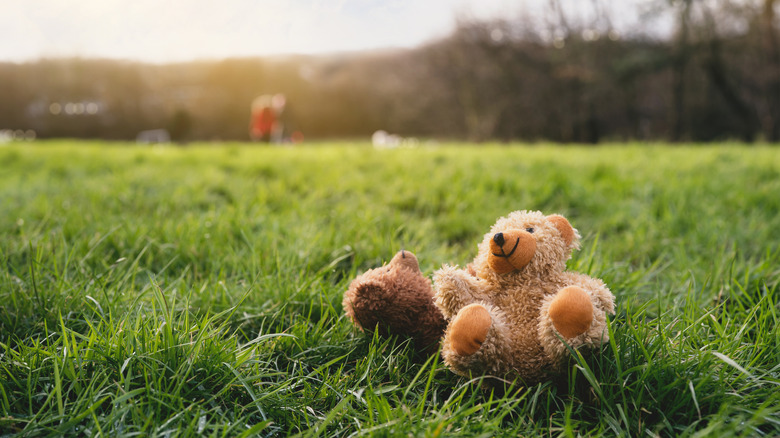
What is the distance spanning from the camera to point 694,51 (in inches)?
466

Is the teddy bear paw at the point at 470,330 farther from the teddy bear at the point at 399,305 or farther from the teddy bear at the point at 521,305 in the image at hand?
the teddy bear at the point at 399,305

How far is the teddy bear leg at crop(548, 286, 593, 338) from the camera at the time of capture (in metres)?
1.03

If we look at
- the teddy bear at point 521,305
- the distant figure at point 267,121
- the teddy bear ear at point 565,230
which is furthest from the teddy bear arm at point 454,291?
the distant figure at point 267,121

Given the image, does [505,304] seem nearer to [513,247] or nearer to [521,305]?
[521,305]

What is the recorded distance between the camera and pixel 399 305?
129 centimetres

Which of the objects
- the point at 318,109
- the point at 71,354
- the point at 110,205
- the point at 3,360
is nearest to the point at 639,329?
the point at 71,354

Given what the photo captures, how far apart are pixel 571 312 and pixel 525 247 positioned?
0.64 ft

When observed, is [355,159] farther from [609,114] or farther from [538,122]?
[609,114]

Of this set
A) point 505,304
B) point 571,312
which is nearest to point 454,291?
point 505,304

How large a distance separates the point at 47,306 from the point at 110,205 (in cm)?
160

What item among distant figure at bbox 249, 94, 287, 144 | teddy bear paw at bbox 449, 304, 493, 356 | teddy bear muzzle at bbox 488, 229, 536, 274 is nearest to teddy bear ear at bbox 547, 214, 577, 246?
teddy bear muzzle at bbox 488, 229, 536, 274

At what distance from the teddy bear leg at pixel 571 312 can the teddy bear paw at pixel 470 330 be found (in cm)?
14

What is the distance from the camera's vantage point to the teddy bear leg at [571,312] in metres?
1.03

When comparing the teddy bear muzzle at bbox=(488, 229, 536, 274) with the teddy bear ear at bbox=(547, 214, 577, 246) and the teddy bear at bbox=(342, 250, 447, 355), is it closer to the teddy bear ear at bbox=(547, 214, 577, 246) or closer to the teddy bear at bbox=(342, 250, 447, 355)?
the teddy bear ear at bbox=(547, 214, 577, 246)
